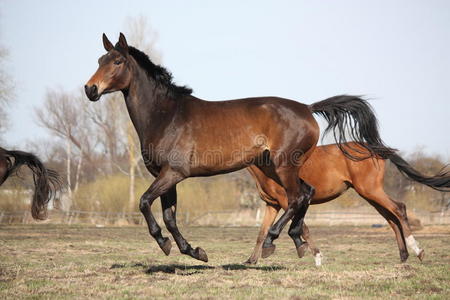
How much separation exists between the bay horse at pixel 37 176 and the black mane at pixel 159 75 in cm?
327

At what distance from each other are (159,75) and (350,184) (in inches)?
196

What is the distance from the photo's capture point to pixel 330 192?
38.2 ft

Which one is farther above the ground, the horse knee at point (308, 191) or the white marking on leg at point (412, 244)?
the horse knee at point (308, 191)

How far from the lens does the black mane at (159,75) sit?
8281 millimetres

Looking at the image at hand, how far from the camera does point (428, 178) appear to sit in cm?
1084

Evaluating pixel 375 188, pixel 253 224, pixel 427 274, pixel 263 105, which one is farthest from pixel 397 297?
pixel 253 224

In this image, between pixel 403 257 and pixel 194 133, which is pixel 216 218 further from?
pixel 194 133

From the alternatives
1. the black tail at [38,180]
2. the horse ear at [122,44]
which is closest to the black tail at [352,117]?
the horse ear at [122,44]

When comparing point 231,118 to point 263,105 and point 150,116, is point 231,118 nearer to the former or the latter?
point 263,105

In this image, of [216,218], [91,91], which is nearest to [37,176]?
[91,91]

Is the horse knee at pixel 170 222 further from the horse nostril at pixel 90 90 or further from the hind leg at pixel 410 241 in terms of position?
the hind leg at pixel 410 241

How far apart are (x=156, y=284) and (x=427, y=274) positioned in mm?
3649

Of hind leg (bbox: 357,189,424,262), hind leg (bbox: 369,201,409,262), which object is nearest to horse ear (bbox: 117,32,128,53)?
hind leg (bbox: 357,189,424,262)

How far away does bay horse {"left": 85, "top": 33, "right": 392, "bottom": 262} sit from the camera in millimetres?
7648
